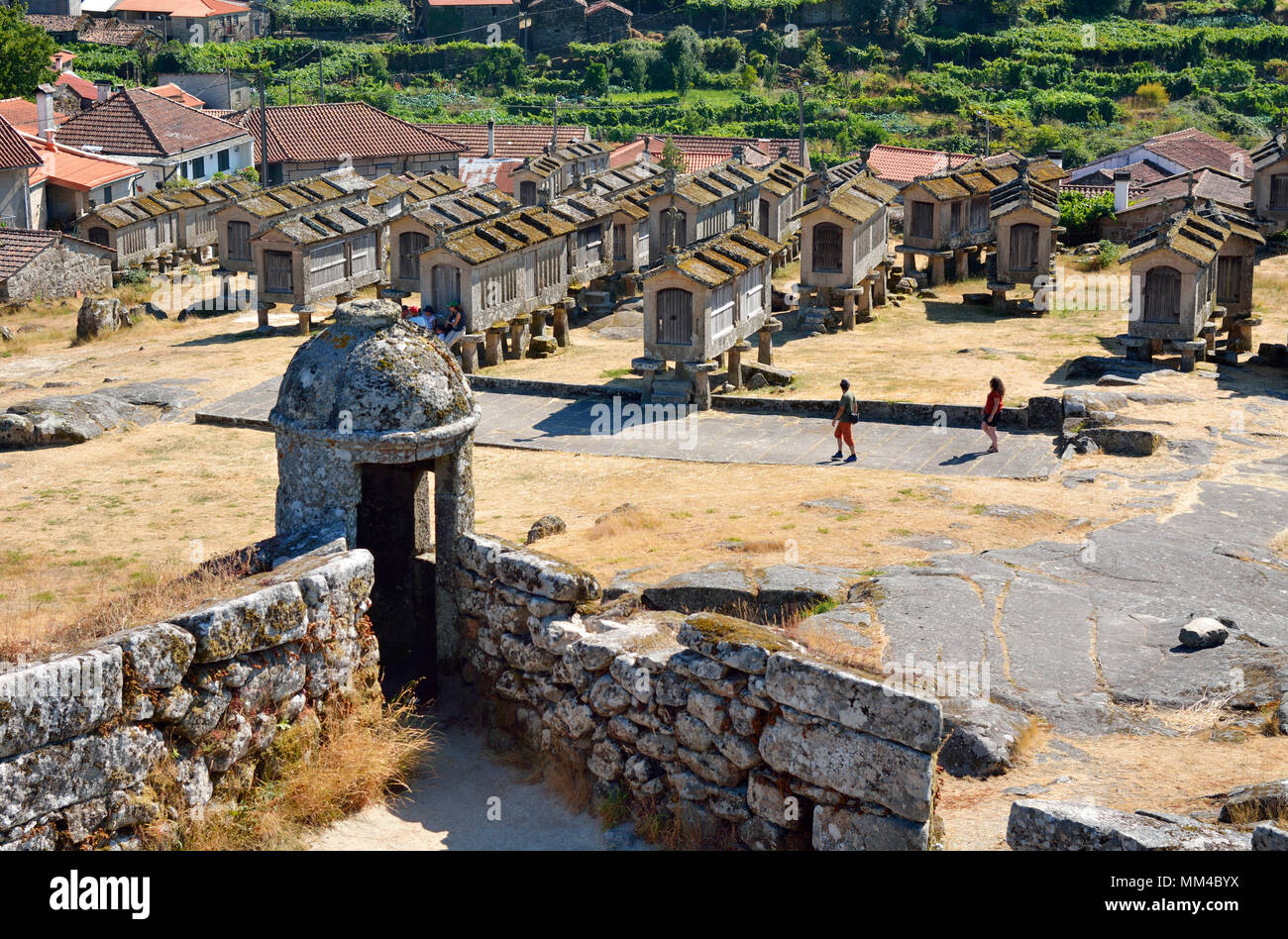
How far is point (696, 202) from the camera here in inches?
1564

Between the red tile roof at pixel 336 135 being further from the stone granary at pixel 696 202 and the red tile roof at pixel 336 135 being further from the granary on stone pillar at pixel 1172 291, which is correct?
the granary on stone pillar at pixel 1172 291

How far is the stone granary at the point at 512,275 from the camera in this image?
31938 millimetres

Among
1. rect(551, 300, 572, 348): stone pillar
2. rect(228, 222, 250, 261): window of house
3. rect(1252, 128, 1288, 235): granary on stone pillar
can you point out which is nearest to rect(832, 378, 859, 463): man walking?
rect(551, 300, 572, 348): stone pillar

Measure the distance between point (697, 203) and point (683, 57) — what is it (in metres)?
41.9

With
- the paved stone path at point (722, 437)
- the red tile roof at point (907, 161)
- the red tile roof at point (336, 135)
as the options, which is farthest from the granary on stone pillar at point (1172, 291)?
the red tile roof at point (336, 135)

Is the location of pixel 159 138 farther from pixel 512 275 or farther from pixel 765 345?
pixel 765 345

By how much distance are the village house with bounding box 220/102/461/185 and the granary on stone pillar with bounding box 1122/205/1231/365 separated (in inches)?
1254

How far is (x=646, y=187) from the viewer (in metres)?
42.9

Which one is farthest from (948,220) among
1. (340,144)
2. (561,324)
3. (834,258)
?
(340,144)

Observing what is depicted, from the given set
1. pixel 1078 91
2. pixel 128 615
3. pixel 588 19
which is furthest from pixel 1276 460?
pixel 588 19

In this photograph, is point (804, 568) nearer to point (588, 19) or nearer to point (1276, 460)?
point (1276, 460)

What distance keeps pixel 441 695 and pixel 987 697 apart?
15.7ft

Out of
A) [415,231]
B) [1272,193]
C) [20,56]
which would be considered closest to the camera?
[415,231]

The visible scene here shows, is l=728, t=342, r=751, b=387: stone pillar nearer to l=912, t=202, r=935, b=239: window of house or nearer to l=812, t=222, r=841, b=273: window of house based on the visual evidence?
l=812, t=222, r=841, b=273: window of house
